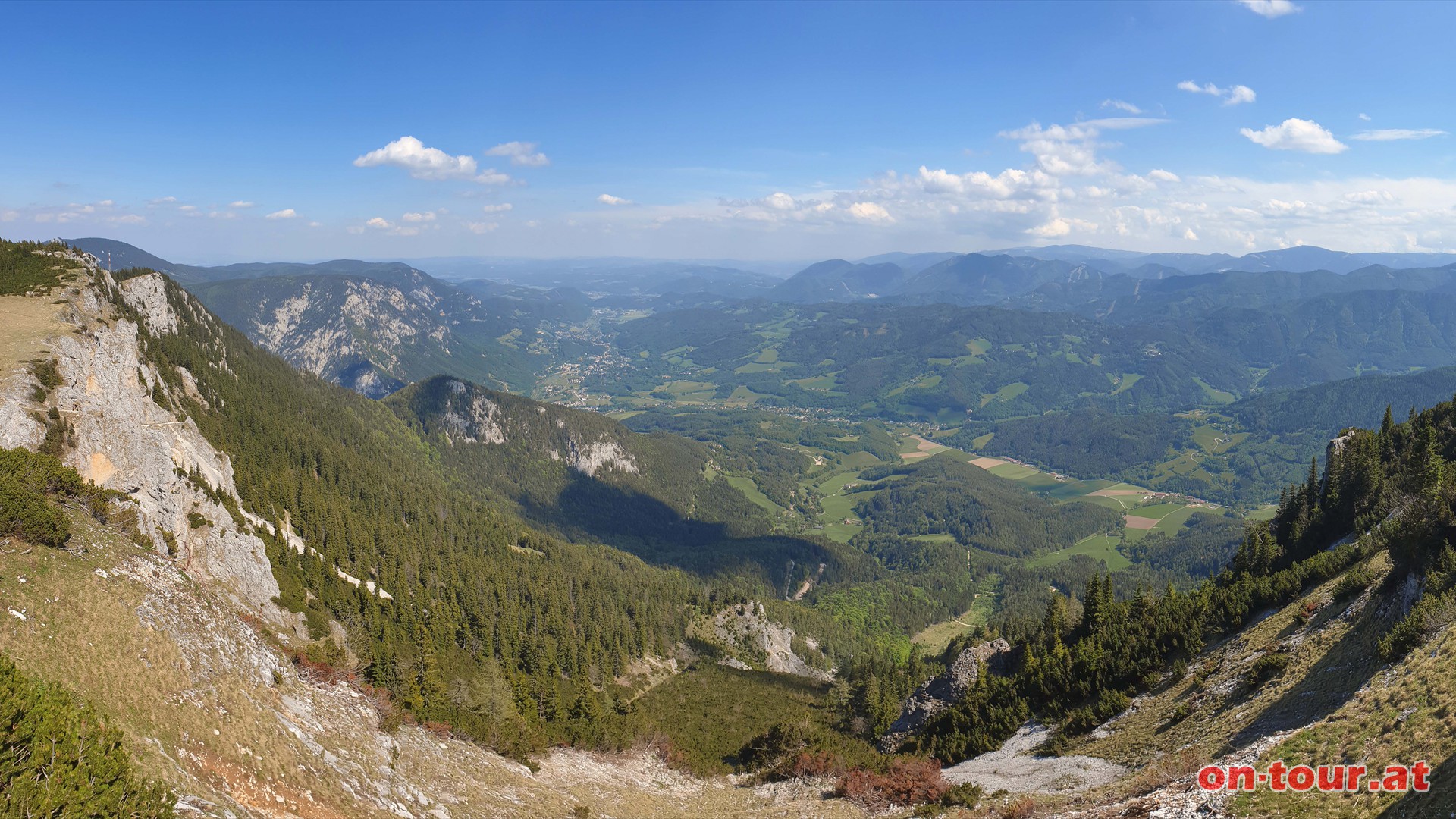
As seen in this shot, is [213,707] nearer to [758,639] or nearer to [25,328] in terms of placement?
[25,328]

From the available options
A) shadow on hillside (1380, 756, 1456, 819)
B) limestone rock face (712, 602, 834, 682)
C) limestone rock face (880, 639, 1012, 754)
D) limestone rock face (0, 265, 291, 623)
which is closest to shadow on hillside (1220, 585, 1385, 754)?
shadow on hillside (1380, 756, 1456, 819)

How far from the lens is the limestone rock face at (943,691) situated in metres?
80.4

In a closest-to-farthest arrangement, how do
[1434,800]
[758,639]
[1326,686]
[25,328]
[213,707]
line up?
[1434,800] < [213,707] < [1326,686] < [25,328] < [758,639]

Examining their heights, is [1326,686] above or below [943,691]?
above

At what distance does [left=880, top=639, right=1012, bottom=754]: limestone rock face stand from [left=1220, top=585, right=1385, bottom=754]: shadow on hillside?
4216 cm

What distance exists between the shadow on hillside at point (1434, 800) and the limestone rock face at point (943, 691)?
190 ft

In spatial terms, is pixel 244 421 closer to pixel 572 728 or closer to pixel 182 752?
pixel 572 728

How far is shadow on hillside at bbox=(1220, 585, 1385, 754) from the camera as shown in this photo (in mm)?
34969

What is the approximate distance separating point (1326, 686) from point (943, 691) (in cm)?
5078

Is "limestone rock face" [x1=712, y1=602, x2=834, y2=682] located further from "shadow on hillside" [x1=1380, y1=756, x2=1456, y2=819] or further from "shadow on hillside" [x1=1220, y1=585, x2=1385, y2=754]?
"shadow on hillside" [x1=1380, y1=756, x2=1456, y2=819]

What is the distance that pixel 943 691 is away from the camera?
273 feet

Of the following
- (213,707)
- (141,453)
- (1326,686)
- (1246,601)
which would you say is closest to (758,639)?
(1246,601)

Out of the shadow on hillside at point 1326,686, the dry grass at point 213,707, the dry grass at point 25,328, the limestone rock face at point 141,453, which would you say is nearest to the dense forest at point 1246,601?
the shadow on hillside at point 1326,686

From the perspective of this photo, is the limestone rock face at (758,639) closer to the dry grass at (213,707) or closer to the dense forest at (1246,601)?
the dense forest at (1246,601)
